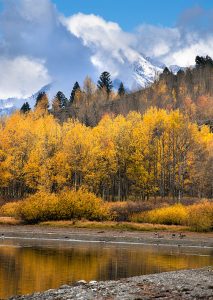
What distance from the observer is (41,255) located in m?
34.2

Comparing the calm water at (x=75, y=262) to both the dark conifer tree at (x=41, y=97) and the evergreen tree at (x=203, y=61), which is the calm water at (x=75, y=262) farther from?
the evergreen tree at (x=203, y=61)

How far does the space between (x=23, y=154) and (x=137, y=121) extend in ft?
57.7

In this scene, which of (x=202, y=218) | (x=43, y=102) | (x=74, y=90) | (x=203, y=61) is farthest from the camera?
(x=74, y=90)

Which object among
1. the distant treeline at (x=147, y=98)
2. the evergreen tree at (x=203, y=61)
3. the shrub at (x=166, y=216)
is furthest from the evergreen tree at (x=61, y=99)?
the shrub at (x=166, y=216)

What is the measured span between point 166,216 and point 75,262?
23.9 metres

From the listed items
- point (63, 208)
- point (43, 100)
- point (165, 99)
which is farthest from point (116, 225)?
point (43, 100)

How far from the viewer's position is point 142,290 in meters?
19.1

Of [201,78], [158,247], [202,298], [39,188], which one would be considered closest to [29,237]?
[158,247]

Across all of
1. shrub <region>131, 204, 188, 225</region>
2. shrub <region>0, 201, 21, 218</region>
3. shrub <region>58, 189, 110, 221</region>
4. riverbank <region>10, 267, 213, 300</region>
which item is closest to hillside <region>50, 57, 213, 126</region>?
shrub <region>0, 201, 21, 218</region>

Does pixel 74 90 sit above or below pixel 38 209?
above

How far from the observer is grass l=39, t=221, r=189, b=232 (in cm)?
5134

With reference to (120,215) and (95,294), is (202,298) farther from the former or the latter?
(120,215)

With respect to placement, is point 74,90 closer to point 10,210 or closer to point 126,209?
point 10,210

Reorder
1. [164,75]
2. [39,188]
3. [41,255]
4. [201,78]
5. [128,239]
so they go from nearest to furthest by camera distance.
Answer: [41,255] → [128,239] → [39,188] → [201,78] → [164,75]
